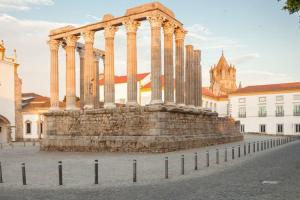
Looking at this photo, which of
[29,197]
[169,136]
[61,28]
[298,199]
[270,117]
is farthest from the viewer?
[270,117]

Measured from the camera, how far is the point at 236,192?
31.9 feet

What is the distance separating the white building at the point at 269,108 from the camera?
6796 centimetres

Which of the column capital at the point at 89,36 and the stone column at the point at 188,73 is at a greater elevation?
the column capital at the point at 89,36

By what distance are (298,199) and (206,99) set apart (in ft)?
253

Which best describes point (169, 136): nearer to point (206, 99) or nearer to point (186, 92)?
point (186, 92)

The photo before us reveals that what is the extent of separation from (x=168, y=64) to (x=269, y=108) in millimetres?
47635

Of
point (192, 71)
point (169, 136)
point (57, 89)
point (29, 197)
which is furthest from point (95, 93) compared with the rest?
point (29, 197)

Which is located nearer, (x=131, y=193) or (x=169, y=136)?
(x=131, y=193)

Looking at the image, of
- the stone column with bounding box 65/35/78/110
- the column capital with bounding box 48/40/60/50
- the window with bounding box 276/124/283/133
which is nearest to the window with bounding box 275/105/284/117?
the window with bounding box 276/124/283/133

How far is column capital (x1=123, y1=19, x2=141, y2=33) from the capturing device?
1118 inches

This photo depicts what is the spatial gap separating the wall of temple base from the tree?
41.7ft

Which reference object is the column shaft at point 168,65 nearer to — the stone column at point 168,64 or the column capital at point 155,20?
the stone column at point 168,64

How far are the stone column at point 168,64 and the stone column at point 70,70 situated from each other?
29.5ft

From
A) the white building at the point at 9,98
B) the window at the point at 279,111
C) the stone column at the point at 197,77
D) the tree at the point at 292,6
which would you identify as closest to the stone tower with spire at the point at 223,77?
the window at the point at 279,111
